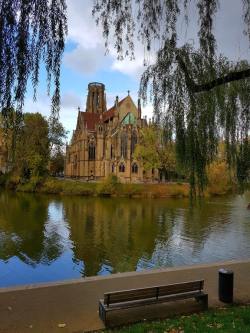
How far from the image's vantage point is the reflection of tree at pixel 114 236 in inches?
636

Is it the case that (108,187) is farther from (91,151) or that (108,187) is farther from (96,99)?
(96,99)

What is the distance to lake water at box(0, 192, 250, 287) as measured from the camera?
15000 mm

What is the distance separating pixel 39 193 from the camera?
→ 56.0 meters

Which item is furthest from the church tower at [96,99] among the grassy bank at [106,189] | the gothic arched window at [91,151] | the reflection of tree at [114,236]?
the reflection of tree at [114,236]

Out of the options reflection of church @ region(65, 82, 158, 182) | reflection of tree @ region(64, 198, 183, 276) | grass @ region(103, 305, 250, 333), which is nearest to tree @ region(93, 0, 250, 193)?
grass @ region(103, 305, 250, 333)

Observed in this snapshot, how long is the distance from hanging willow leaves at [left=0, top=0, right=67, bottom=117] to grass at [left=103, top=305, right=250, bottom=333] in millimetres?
4309

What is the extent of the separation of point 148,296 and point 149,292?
9cm

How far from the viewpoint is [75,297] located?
8.27 meters

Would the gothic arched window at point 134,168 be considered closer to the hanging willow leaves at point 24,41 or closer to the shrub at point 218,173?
the shrub at point 218,173

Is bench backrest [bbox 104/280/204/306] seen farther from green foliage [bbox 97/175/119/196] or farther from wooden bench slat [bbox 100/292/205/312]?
green foliage [bbox 97/175/119/196]

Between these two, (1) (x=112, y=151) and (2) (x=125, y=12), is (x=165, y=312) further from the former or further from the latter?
(1) (x=112, y=151)

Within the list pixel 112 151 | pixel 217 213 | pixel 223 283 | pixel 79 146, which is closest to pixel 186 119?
pixel 223 283

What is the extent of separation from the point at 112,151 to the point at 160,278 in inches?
2595

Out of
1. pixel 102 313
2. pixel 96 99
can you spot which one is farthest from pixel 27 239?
pixel 96 99
